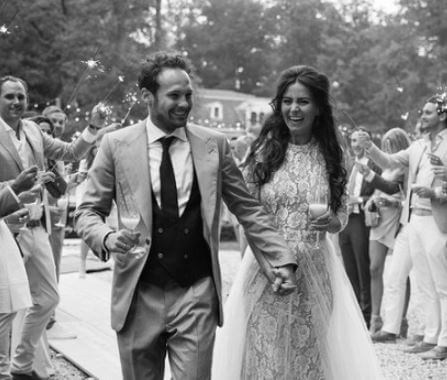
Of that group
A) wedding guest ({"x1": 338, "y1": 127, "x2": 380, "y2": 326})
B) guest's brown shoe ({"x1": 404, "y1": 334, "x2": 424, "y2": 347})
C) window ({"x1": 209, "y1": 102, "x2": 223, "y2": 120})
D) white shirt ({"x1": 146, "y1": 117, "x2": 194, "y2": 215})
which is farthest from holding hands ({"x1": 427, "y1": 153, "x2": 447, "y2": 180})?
window ({"x1": 209, "y1": 102, "x2": 223, "y2": 120})

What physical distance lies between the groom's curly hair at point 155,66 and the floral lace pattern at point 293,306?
1115mm

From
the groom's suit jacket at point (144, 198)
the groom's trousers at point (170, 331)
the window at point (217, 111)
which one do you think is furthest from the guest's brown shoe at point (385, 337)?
the window at point (217, 111)

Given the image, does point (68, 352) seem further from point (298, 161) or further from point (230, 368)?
point (298, 161)

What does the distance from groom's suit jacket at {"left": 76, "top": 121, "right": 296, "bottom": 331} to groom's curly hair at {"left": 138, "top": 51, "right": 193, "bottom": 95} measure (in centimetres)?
21

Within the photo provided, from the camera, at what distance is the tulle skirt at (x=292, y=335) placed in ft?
15.6

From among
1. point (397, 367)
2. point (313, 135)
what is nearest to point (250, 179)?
point (313, 135)

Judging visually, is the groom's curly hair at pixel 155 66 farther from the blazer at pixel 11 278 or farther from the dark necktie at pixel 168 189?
the blazer at pixel 11 278

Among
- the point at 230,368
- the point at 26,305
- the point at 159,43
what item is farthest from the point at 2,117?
the point at 159,43

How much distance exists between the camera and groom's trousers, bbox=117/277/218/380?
3859 mm

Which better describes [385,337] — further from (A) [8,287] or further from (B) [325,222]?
(A) [8,287]

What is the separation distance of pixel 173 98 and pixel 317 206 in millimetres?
1111

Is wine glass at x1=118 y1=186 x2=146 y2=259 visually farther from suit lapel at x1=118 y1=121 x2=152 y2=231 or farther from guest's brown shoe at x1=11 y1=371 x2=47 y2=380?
guest's brown shoe at x1=11 y1=371 x2=47 y2=380

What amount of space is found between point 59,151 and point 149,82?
8.15ft

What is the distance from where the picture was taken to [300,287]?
4816 millimetres
